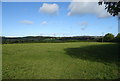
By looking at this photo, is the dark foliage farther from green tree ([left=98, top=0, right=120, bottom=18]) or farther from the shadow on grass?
the shadow on grass

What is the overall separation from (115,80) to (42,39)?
75.9 ft

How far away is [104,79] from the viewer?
8195mm

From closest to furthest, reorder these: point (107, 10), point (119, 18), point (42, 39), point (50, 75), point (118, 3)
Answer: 1. point (50, 75)
2. point (118, 3)
3. point (107, 10)
4. point (119, 18)
5. point (42, 39)

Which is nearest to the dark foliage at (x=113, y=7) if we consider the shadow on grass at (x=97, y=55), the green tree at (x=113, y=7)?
the green tree at (x=113, y=7)

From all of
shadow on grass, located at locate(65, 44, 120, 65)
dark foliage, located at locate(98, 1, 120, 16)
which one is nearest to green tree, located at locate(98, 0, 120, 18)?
dark foliage, located at locate(98, 1, 120, 16)

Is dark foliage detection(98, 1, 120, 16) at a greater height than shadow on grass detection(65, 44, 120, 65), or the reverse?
dark foliage detection(98, 1, 120, 16)

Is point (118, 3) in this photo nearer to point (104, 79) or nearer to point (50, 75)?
point (104, 79)

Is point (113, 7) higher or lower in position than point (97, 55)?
higher

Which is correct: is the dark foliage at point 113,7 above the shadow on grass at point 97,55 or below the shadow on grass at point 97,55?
above

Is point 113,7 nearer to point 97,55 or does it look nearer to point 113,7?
point 113,7

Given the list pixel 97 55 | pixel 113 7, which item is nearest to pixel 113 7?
pixel 113 7

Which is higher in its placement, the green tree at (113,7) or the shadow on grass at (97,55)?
the green tree at (113,7)

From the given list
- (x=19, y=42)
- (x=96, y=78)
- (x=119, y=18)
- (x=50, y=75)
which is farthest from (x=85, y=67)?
(x=19, y=42)

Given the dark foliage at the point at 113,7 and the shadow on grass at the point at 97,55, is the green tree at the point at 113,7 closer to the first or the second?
the dark foliage at the point at 113,7
